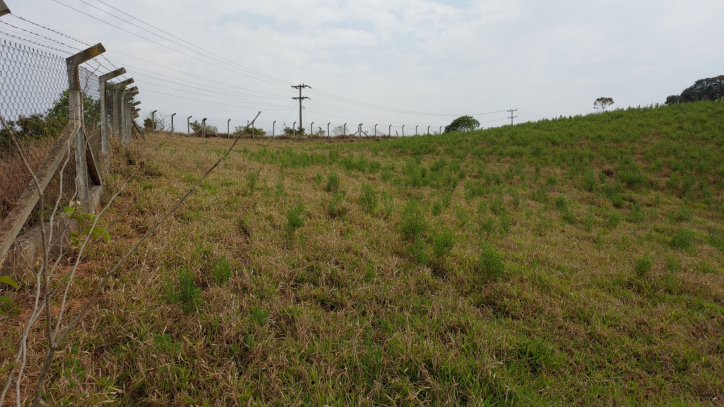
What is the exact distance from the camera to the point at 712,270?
446 centimetres

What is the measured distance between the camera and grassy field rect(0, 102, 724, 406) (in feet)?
7.15

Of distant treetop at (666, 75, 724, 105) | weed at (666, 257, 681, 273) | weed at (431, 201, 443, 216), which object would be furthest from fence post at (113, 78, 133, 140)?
distant treetop at (666, 75, 724, 105)

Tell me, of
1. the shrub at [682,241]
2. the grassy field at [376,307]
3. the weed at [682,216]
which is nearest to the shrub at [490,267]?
the grassy field at [376,307]

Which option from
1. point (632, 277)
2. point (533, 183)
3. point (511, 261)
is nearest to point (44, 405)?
point (511, 261)

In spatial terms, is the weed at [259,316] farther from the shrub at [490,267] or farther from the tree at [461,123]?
the tree at [461,123]

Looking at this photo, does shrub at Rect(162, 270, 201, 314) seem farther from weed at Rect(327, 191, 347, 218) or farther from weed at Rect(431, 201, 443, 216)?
weed at Rect(431, 201, 443, 216)

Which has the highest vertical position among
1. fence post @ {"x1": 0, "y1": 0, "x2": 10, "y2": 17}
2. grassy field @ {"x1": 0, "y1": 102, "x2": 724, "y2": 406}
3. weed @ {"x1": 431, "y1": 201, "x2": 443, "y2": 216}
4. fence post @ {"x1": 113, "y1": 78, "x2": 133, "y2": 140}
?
fence post @ {"x1": 113, "y1": 78, "x2": 133, "y2": 140}

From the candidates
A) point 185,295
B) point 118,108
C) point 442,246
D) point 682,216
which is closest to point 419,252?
point 442,246

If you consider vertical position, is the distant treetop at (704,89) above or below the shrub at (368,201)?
above

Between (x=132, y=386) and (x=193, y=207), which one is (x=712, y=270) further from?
(x=193, y=207)

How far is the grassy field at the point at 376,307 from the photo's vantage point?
2.18 m

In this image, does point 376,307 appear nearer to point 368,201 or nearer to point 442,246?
point 442,246

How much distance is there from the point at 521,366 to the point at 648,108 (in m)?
21.5

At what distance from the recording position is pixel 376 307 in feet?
9.93
